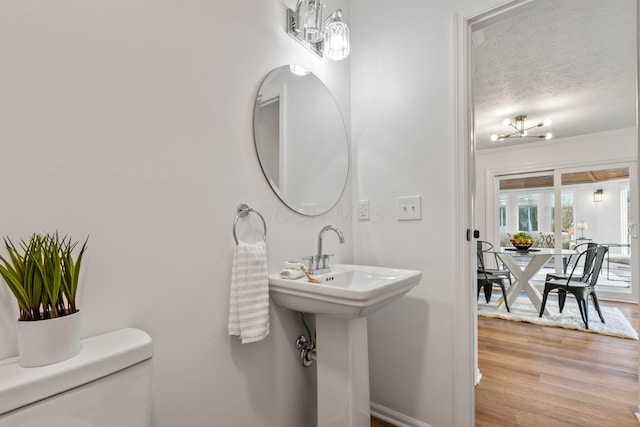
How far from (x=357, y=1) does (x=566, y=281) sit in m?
3.51

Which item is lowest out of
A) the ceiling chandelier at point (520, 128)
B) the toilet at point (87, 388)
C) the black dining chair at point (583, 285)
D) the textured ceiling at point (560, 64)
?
the black dining chair at point (583, 285)

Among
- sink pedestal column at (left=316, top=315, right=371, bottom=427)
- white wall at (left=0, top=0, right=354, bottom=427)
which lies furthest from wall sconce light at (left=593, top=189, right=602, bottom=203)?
white wall at (left=0, top=0, right=354, bottom=427)

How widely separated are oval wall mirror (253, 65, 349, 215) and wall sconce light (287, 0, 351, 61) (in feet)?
0.49

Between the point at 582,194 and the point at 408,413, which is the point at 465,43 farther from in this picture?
the point at 582,194

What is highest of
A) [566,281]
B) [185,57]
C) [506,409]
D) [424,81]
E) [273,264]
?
[424,81]

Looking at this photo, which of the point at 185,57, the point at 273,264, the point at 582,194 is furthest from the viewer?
the point at 582,194

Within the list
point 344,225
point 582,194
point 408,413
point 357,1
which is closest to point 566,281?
point 582,194

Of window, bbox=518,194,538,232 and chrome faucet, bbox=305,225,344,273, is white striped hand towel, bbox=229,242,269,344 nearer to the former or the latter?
chrome faucet, bbox=305,225,344,273

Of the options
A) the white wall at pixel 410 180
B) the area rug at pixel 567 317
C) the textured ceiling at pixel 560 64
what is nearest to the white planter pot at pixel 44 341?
the white wall at pixel 410 180

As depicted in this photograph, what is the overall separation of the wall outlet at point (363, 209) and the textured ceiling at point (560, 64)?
1.03 meters

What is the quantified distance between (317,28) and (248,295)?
4.09 ft

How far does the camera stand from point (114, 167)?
87cm

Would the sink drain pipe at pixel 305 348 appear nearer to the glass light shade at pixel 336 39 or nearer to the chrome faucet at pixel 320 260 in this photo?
the chrome faucet at pixel 320 260

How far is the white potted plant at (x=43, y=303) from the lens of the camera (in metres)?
0.62
